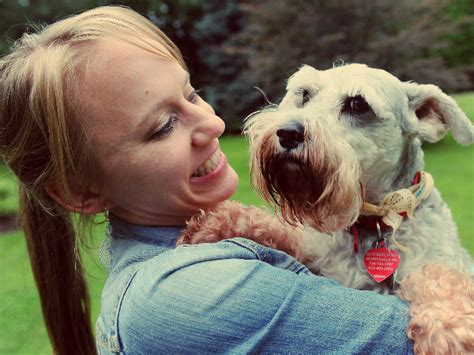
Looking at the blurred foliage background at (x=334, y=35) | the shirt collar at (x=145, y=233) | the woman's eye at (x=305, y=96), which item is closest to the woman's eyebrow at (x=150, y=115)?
the shirt collar at (x=145, y=233)

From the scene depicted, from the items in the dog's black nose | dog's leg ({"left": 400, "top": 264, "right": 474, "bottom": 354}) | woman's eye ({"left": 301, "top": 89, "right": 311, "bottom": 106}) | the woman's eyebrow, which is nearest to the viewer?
dog's leg ({"left": 400, "top": 264, "right": 474, "bottom": 354})

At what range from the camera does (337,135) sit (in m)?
2.61

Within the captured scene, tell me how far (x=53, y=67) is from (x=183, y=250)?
2.79 feet

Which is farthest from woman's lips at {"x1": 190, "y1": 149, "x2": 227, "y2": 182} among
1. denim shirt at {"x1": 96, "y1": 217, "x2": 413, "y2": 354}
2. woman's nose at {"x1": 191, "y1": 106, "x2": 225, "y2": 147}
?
denim shirt at {"x1": 96, "y1": 217, "x2": 413, "y2": 354}

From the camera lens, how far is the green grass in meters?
5.88

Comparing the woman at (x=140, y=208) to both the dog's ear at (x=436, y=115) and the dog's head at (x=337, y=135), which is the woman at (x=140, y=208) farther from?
the dog's ear at (x=436, y=115)

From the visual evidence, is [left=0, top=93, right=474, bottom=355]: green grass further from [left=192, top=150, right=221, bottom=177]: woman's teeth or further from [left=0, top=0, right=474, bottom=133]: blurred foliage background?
[left=0, top=0, right=474, bottom=133]: blurred foliage background

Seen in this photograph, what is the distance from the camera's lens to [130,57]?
6.86 feet

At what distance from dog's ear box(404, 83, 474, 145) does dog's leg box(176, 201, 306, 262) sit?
82 centimetres

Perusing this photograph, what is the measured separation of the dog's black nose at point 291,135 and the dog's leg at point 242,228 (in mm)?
346

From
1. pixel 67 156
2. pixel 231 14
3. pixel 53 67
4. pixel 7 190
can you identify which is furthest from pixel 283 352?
pixel 231 14

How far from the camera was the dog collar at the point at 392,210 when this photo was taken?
2518 millimetres

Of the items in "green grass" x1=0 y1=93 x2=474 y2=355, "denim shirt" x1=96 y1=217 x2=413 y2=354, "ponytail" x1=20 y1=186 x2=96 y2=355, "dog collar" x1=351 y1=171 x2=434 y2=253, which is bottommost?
"green grass" x1=0 y1=93 x2=474 y2=355

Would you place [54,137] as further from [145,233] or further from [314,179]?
[314,179]
